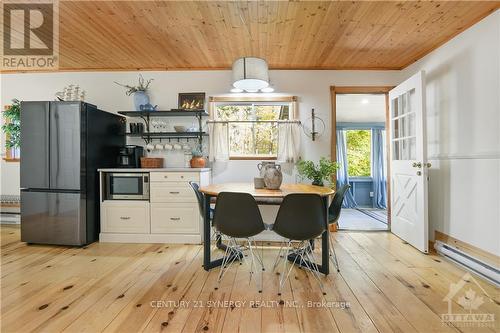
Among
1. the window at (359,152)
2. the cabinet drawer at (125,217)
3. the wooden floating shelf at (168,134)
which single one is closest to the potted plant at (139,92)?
the wooden floating shelf at (168,134)

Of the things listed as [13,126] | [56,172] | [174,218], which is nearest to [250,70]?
[174,218]

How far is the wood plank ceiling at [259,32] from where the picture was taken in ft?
7.71

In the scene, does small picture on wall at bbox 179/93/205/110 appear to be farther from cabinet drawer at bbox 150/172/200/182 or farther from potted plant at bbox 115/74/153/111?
cabinet drawer at bbox 150/172/200/182

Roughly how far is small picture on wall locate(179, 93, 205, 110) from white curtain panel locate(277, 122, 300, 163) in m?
1.27

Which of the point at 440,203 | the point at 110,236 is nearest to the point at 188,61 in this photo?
the point at 110,236

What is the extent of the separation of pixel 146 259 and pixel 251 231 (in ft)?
4.61

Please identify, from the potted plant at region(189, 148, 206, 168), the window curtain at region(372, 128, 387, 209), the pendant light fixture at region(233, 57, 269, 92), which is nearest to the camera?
the pendant light fixture at region(233, 57, 269, 92)

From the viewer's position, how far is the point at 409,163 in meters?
3.12

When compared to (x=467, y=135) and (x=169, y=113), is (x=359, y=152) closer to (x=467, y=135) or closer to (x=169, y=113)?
(x=467, y=135)

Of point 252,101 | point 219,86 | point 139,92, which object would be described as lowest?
Answer: point 252,101

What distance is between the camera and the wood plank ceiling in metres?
2.35

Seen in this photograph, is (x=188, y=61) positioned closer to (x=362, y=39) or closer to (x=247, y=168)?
(x=247, y=168)

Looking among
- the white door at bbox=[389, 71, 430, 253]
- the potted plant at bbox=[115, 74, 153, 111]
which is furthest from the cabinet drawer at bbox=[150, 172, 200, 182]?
the white door at bbox=[389, 71, 430, 253]

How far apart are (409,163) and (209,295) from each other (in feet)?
9.13
